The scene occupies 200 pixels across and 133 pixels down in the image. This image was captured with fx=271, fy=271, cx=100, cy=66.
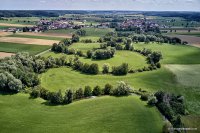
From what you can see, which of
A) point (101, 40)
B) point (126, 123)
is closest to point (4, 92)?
point (126, 123)

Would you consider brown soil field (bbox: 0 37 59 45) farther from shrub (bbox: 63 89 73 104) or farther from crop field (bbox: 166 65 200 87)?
shrub (bbox: 63 89 73 104)

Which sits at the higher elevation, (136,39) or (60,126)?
(136,39)

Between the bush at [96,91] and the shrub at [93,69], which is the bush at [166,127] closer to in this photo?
the bush at [96,91]

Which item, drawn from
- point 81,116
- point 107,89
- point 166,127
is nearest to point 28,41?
point 107,89

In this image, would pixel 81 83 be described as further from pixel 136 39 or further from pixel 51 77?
pixel 136 39

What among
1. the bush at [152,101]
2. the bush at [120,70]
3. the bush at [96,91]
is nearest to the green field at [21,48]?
the bush at [120,70]

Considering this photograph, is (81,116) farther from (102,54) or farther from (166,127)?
(102,54)
